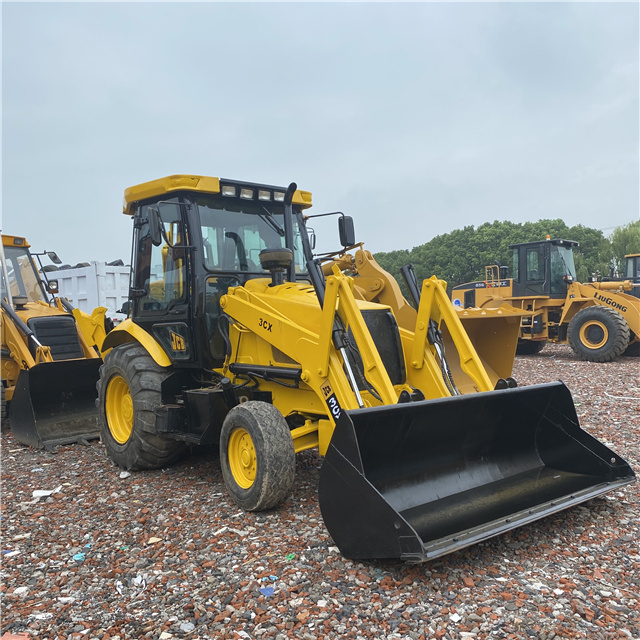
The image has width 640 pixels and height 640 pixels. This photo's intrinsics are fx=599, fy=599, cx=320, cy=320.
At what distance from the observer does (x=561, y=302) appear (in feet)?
51.1

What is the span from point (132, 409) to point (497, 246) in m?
41.5

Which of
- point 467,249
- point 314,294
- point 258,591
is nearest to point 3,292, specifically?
point 314,294

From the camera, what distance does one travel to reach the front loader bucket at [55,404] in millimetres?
7051

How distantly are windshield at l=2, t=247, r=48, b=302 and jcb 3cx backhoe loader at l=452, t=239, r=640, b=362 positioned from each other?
10.8 m

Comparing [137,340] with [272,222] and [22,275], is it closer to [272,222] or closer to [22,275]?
[272,222]

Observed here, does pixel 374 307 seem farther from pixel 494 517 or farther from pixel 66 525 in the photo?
pixel 66 525

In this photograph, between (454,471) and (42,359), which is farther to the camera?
(42,359)

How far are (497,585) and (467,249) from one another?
1708 inches

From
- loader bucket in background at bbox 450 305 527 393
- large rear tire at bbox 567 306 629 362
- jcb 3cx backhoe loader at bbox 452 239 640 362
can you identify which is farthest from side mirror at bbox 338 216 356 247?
large rear tire at bbox 567 306 629 362

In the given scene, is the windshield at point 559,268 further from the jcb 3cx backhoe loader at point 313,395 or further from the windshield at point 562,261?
the jcb 3cx backhoe loader at point 313,395

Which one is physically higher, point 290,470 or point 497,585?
point 290,470

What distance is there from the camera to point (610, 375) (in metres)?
11.7

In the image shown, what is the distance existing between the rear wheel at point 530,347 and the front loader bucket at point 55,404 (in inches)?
471

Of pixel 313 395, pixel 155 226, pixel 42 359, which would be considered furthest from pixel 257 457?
pixel 42 359
